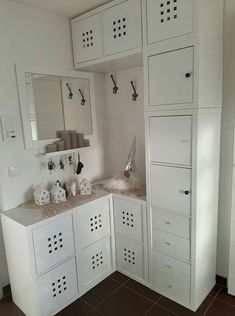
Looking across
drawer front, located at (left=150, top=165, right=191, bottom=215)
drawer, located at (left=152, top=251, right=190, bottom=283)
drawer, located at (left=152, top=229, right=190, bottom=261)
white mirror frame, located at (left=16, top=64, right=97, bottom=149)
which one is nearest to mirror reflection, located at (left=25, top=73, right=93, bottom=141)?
white mirror frame, located at (left=16, top=64, right=97, bottom=149)

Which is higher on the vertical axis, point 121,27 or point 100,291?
point 121,27

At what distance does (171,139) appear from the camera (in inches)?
70.4

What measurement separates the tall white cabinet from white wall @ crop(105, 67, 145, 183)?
0.56 metres

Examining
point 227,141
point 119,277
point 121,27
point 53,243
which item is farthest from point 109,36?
point 119,277

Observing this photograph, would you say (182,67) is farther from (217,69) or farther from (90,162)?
(90,162)

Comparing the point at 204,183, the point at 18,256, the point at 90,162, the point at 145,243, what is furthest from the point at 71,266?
the point at 204,183

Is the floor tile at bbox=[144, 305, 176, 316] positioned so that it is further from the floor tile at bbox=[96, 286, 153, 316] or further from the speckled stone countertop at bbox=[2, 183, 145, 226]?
the speckled stone countertop at bbox=[2, 183, 145, 226]

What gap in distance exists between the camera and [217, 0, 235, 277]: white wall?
5.96 feet

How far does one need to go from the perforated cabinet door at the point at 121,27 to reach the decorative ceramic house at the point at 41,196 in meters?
1.28

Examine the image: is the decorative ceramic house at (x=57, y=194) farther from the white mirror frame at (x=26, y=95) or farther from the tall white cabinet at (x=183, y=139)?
the tall white cabinet at (x=183, y=139)

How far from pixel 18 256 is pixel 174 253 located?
121 cm

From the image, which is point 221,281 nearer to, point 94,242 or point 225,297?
point 225,297

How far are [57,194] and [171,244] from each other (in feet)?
3.38

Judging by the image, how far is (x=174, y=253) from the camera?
1.94 metres
